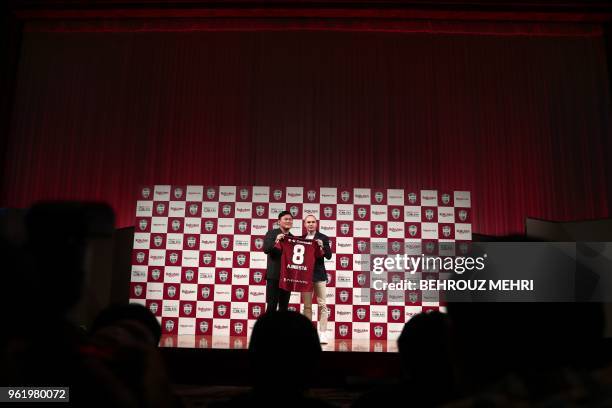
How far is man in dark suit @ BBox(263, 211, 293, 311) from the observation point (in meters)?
4.18

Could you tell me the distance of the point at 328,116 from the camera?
528 centimetres

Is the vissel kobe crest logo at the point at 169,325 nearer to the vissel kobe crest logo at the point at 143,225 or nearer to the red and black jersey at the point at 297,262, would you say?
the vissel kobe crest logo at the point at 143,225

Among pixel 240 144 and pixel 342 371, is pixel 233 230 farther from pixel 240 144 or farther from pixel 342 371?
pixel 342 371

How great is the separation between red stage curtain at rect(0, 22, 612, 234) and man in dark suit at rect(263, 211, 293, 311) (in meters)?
0.95

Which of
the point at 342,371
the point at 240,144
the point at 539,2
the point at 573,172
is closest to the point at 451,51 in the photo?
the point at 539,2

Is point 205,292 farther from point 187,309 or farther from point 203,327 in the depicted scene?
point 203,327

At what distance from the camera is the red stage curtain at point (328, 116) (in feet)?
17.1

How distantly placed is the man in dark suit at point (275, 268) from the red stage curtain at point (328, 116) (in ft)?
3.11

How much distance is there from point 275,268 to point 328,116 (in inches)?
75.4

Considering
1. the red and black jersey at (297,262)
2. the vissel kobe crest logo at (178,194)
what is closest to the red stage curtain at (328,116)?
the vissel kobe crest logo at (178,194)
